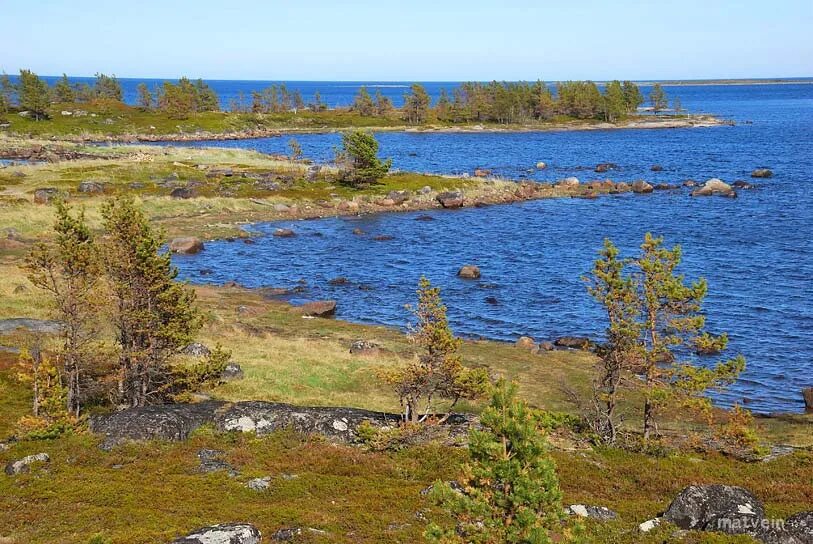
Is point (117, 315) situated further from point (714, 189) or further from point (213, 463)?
point (714, 189)

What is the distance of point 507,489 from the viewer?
→ 13.0 meters

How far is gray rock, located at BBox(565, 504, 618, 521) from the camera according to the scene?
2189 cm

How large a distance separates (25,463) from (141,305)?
8994 mm

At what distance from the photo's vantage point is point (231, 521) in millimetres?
21000

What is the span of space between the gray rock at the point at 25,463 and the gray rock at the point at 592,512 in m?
19.3

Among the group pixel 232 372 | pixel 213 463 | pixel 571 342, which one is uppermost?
pixel 213 463

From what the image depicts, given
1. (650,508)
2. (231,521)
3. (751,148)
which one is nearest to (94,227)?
(231,521)

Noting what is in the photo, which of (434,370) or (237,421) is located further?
(434,370)

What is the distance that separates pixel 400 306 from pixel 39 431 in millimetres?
36783

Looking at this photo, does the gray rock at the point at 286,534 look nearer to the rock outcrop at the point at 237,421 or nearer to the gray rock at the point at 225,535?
the gray rock at the point at 225,535

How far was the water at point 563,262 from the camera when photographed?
175ft

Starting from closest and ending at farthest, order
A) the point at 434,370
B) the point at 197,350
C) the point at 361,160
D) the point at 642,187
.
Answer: the point at 434,370 → the point at 197,350 → the point at 361,160 → the point at 642,187

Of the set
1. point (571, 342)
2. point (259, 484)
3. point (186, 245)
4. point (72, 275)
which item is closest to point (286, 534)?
point (259, 484)

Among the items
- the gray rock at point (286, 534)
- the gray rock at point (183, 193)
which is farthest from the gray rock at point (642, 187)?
the gray rock at point (286, 534)
